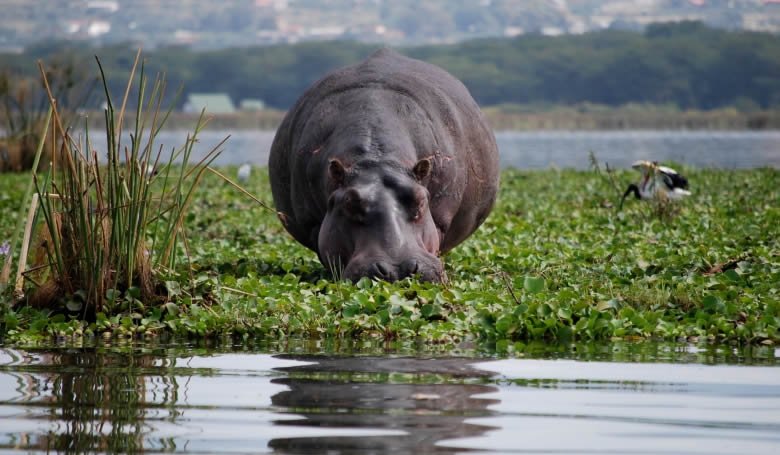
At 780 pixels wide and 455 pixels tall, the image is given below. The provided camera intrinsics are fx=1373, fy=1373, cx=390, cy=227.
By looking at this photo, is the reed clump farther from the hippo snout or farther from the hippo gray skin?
the hippo snout

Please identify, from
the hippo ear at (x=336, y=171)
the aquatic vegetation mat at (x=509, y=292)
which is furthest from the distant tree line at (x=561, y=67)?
the hippo ear at (x=336, y=171)

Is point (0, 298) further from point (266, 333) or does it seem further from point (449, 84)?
point (449, 84)

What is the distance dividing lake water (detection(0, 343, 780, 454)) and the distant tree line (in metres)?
96.5

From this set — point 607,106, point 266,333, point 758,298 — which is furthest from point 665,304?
point 607,106

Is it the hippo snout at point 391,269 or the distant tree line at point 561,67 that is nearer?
the hippo snout at point 391,269

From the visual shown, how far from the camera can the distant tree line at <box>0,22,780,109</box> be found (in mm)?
105394

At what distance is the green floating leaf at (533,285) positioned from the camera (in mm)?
6914

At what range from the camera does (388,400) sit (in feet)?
14.7

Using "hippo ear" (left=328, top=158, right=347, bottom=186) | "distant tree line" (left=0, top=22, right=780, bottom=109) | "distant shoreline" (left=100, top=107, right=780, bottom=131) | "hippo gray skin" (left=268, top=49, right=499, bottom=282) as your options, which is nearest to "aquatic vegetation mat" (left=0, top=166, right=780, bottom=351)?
"hippo gray skin" (left=268, top=49, right=499, bottom=282)

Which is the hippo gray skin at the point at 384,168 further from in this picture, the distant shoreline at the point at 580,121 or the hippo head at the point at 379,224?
the distant shoreline at the point at 580,121

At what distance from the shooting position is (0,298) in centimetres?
634

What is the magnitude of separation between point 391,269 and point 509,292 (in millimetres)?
608

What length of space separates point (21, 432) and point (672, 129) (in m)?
77.7

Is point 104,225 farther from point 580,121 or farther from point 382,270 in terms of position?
point 580,121
